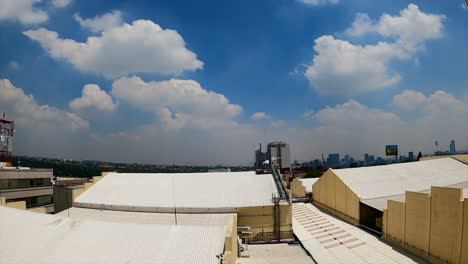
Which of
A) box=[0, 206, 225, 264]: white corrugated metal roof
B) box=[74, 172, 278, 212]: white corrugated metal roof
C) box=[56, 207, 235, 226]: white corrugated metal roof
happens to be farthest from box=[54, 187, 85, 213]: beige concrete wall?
box=[0, 206, 225, 264]: white corrugated metal roof

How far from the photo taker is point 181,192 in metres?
30.6

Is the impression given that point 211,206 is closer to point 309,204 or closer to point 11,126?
A: point 309,204

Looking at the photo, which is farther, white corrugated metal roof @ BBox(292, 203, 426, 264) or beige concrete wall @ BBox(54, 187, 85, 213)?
beige concrete wall @ BBox(54, 187, 85, 213)

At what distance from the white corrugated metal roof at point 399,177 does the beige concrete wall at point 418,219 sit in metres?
6.75

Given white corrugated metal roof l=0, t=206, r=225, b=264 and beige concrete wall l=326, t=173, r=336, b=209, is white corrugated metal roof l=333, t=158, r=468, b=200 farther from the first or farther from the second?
white corrugated metal roof l=0, t=206, r=225, b=264

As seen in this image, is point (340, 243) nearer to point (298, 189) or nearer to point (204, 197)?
point (204, 197)

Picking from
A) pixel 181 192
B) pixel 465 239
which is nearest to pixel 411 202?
pixel 465 239

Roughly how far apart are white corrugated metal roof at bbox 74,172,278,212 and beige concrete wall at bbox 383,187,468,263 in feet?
35.7

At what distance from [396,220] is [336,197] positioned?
9.43 meters

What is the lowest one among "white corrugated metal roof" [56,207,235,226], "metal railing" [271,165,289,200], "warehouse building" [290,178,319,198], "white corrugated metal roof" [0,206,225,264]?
"warehouse building" [290,178,319,198]

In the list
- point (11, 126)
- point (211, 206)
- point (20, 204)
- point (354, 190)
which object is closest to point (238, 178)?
point (211, 206)

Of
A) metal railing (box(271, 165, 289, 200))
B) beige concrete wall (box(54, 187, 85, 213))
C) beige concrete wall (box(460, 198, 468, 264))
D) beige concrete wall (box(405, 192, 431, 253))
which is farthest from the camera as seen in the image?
beige concrete wall (box(54, 187, 85, 213))

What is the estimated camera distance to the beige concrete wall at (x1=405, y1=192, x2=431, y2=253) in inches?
851

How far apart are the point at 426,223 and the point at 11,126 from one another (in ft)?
219
